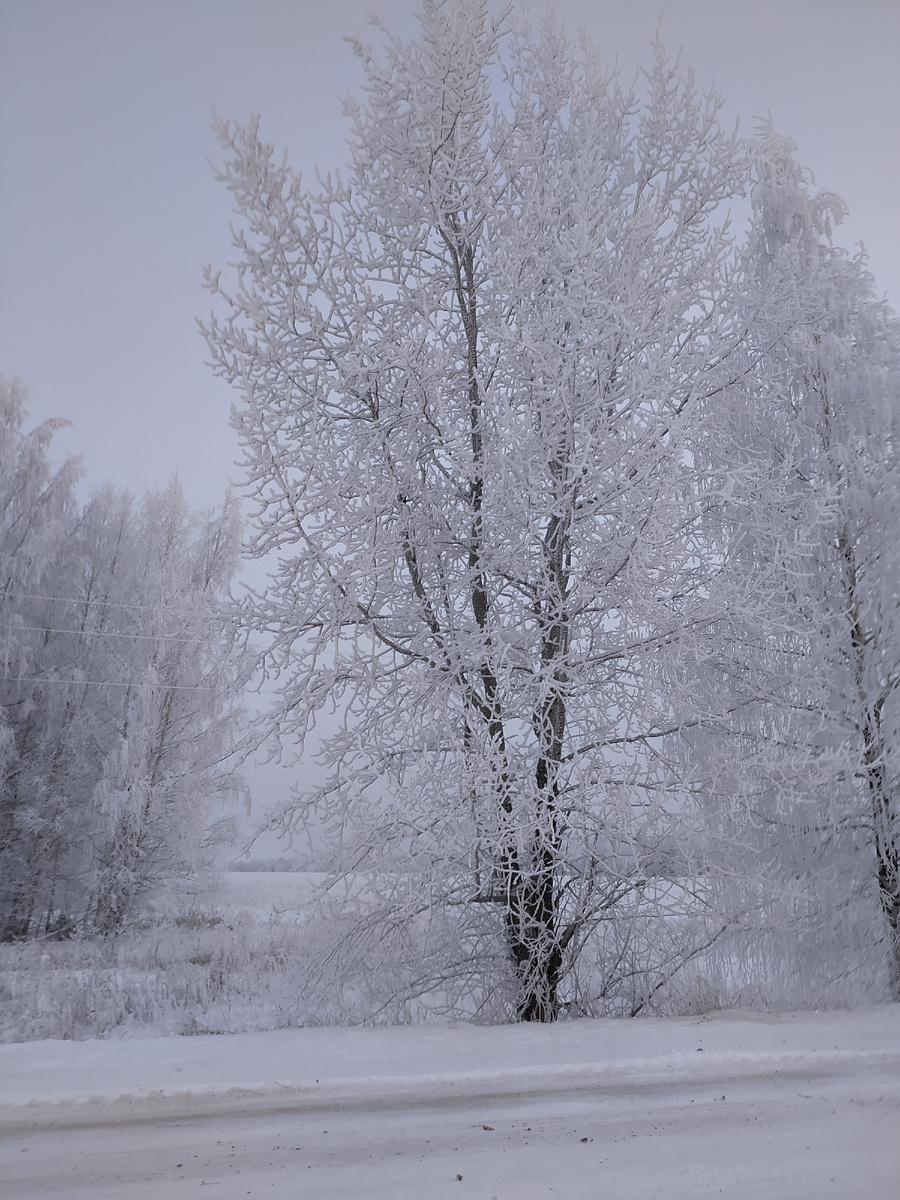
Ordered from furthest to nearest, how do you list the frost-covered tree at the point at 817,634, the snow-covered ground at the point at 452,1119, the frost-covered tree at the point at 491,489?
the frost-covered tree at the point at 817,634, the frost-covered tree at the point at 491,489, the snow-covered ground at the point at 452,1119

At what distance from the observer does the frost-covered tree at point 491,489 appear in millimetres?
3314

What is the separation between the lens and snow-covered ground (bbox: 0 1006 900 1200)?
1.75 meters

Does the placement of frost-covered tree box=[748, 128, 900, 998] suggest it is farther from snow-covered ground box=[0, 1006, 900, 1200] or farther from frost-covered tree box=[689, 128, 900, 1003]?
snow-covered ground box=[0, 1006, 900, 1200]

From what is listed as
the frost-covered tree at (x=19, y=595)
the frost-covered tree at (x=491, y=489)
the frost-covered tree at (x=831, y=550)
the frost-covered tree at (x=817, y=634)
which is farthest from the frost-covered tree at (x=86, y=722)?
the frost-covered tree at (x=831, y=550)

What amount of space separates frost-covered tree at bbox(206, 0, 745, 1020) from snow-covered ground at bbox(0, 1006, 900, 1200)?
942 mm

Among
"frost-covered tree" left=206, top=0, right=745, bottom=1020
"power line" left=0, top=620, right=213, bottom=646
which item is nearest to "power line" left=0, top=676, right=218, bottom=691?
"power line" left=0, top=620, right=213, bottom=646

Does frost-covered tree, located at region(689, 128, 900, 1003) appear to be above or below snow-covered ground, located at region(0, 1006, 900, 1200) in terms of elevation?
above

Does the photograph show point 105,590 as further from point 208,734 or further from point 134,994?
point 134,994

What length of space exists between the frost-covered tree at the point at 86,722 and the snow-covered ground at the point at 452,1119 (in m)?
5.11

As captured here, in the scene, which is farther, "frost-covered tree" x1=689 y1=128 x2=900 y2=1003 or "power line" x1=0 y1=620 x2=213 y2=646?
"power line" x1=0 y1=620 x2=213 y2=646

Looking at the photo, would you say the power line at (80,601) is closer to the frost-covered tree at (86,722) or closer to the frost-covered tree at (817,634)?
the frost-covered tree at (86,722)

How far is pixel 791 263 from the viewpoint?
14.7ft

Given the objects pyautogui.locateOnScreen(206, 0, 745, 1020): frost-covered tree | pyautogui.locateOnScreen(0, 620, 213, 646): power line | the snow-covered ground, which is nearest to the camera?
the snow-covered ground

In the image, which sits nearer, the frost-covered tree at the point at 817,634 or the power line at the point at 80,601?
the frost-covered tree at the point at 817,634
